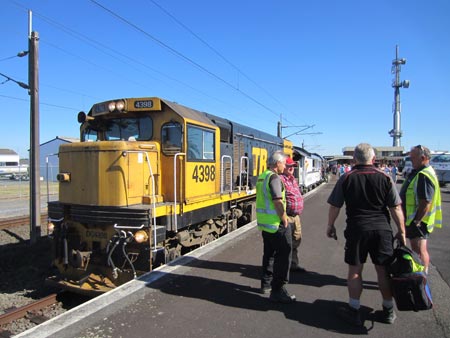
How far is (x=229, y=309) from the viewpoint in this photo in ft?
13.9

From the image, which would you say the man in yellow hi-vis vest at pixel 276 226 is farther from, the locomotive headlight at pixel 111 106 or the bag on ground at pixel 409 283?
the locomotive headlight at pixel 111 106

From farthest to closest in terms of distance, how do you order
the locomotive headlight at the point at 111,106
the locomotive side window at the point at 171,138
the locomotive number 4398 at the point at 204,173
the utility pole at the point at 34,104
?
1. the utility pole at the point at 34,104
2. the locomotive number 4398 at the point at 204,173
3. the locomotive headlight at the point at 111,106
4. the locomotive side window at the point at 171,138

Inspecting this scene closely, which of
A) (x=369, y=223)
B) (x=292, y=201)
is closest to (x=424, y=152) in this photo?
(x=369, y=223)

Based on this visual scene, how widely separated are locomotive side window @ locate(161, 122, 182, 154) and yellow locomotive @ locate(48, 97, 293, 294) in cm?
2

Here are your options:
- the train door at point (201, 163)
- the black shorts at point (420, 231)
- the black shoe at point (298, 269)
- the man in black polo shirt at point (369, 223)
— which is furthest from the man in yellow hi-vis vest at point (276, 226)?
the train door at point (201, 163)

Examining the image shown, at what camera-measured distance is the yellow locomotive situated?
5.99 m


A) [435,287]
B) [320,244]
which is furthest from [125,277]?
[435,287]

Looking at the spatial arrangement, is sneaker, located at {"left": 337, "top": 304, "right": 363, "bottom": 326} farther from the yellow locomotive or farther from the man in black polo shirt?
the yellow locomotive

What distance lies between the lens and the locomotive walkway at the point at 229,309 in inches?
146

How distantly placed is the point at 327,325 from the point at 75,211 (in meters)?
4.54

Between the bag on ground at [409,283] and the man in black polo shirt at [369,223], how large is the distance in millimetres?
Answer: 142

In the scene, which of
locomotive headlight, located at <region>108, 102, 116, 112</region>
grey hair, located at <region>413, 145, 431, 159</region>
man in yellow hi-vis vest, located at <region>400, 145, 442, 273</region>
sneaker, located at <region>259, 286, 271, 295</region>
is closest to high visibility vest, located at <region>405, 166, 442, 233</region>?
man in yellow hi-vis vest, located at <region>400, 145, 442, 273</region>

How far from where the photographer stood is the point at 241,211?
10.7 meters

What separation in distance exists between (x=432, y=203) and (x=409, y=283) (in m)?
1.45
